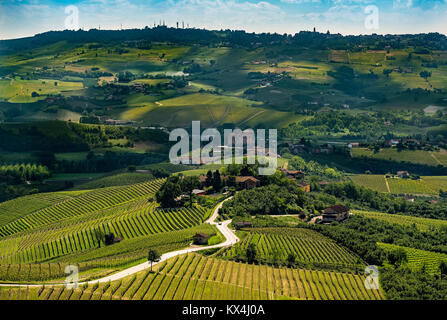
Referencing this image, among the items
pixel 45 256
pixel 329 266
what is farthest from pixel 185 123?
pixel 329 266

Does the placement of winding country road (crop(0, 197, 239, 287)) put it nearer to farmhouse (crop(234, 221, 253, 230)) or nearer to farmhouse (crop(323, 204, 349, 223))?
farmhouse (crop(234, 221, 253, 230))

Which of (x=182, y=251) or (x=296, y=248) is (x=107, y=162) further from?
(x=296, y=248)

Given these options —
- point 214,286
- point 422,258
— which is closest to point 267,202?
point 422,258

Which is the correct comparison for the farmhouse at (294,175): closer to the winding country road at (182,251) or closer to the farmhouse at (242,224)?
the winding country road at (182,251)

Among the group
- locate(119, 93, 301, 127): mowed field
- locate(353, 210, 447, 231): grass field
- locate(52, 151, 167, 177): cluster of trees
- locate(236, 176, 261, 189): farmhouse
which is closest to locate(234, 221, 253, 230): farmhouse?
locate(236, 176, 261, 189): farmhouse

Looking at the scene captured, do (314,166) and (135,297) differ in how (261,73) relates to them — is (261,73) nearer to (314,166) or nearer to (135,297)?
(314,166)
